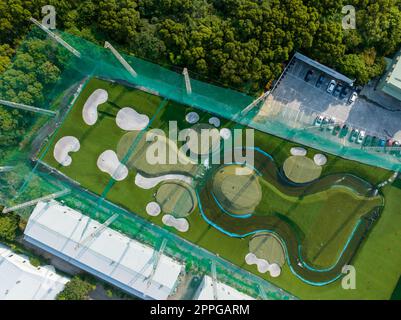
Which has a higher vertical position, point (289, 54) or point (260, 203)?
point (289, 54)

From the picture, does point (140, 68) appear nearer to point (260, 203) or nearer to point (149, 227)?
point (149, 227)

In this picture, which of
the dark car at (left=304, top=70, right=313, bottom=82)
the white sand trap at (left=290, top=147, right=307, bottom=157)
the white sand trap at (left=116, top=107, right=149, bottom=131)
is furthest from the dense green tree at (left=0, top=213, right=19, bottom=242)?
the dark car at (left=304, top=70, right=313, bottom=82)

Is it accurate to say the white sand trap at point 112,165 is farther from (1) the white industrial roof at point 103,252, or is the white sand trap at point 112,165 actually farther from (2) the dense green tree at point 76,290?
(2) the dense green tree at point 76,290

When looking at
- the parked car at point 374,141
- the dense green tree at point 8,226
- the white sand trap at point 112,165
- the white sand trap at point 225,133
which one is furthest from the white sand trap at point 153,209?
the parked car at point 374,141

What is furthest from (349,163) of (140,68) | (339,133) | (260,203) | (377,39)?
(140,68)

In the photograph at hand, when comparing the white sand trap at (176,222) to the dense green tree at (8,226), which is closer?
the dense green tree at (8,226)

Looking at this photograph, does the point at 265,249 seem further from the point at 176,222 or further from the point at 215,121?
the point at 215,121
